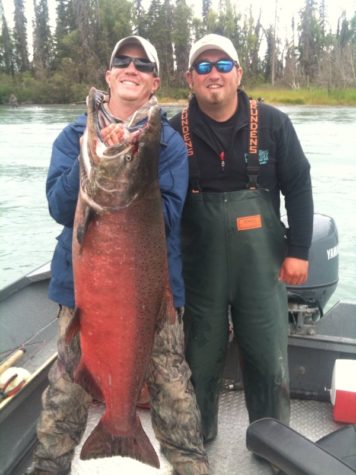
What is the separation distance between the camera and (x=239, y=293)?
282 cm

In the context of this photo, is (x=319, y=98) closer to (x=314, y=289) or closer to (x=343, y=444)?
(x=314, y=289)

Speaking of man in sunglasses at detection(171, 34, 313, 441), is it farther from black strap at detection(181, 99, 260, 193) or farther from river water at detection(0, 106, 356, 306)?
river water at detection(0, 106, 356, 306)

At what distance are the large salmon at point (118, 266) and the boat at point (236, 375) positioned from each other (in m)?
0.77

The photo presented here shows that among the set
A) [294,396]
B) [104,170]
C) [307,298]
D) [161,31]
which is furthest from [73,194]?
[161,31]

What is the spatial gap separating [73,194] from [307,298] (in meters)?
1.86

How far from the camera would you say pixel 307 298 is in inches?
138

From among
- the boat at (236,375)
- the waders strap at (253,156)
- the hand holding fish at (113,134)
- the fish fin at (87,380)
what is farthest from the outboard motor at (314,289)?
the hand holding fish at (113,134)

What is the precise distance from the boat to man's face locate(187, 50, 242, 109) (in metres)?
1.26

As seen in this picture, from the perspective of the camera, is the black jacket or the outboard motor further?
the outboard motor

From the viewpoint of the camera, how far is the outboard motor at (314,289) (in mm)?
3463

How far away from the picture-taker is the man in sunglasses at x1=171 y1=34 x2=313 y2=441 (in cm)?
273

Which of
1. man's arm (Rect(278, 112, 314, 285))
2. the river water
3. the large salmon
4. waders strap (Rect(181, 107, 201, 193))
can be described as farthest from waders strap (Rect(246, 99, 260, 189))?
the river water

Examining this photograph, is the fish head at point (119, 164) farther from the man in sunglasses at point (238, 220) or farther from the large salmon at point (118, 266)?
the man in sunglasses at point (238, 220)

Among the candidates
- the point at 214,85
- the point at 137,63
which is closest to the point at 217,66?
the point at 214,85
